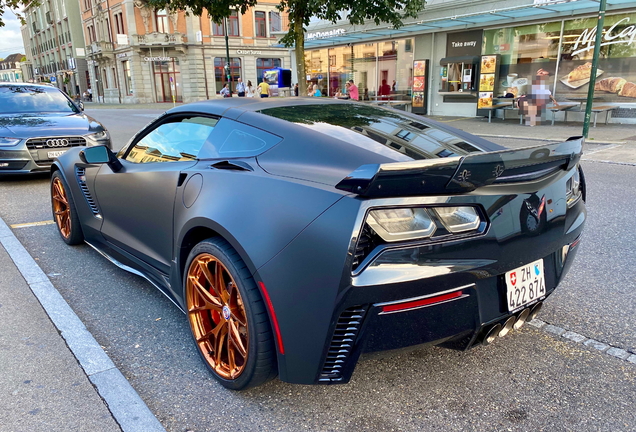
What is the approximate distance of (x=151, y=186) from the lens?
113 inches

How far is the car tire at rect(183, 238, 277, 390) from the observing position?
1998mm

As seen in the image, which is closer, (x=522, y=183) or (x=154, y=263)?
(x=522, y=183)

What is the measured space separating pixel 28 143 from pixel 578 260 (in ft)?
23.8

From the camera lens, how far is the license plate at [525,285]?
2.00 m

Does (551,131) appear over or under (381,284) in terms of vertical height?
under

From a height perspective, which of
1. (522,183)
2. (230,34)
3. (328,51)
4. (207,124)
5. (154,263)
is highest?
(230,34)

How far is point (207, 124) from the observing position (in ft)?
9.12

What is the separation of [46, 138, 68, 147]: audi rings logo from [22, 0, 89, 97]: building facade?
53355 mm

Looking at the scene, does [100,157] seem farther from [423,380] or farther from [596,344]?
[596,344]

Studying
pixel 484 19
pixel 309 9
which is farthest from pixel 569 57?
pixel 309 9

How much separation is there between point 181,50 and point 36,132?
130ft

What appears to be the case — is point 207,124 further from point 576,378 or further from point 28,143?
point 28,143

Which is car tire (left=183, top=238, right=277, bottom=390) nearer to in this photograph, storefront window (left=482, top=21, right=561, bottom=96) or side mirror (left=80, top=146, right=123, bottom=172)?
side mirror (left=80, top=146, right=123, bottom=172)

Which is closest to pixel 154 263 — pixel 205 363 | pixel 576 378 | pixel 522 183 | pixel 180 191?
pixel 180 191
